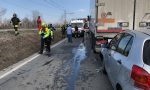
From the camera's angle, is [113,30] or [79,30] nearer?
[113,30]

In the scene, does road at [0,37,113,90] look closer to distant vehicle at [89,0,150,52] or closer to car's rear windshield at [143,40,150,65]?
distant vehicle at [89,0,150,52]

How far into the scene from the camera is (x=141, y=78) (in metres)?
5.04

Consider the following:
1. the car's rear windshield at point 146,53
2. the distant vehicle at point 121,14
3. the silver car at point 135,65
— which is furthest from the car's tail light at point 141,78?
the distant vehicle at point 121,14

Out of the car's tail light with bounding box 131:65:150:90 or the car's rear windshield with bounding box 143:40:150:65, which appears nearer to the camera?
the car's tail light with bounding box 131:65:150:90

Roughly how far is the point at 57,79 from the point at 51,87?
113cm

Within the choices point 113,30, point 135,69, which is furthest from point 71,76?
point 135,69

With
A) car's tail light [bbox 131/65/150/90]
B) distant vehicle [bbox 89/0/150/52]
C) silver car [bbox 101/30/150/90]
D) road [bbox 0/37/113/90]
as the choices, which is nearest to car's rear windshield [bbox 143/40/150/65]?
silver car [bbox 101/30/150/90]

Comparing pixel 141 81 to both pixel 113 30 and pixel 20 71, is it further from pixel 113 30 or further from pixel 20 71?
→ pixel 113 30

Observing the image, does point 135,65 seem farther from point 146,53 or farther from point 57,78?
point 57,78

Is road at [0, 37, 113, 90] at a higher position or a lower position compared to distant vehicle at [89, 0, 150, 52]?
lower

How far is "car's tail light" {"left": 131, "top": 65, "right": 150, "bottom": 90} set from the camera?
5.01 m

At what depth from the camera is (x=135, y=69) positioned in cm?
521

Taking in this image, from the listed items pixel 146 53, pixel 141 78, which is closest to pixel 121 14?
pixel 146 53

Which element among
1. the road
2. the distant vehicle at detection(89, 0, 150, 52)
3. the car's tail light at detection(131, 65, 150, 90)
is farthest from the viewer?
the distant vehicle at detection(89, 0, 150, 52)
